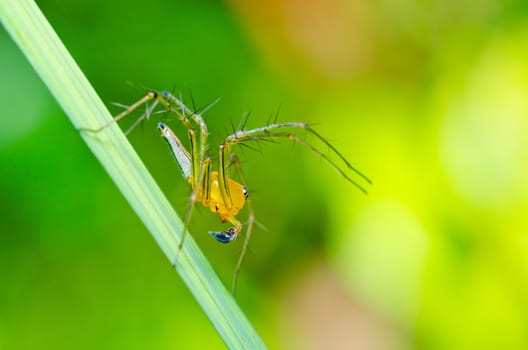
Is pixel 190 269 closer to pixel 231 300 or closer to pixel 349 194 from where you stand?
pixel 231 300

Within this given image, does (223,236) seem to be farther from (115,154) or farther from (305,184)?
(305,184)

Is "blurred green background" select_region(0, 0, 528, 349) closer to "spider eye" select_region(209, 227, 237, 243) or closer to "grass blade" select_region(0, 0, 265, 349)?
"spider eye" select_region(209, 227, 237, 243)

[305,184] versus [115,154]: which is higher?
[115,154]

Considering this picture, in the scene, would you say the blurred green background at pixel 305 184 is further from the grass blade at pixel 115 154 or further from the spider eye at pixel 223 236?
the grass blade at pixel 115 154

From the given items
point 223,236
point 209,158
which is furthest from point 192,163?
point 223,236

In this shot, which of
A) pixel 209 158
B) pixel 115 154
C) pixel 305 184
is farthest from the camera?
pixel 305 184

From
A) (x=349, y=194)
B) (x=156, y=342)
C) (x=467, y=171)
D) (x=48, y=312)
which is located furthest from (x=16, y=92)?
(x=467, y=171)

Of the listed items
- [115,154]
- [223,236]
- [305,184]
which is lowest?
[305,184]

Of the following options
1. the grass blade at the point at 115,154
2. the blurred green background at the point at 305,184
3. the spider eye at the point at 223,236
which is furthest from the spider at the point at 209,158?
the blurred green background at the point at 305,184
